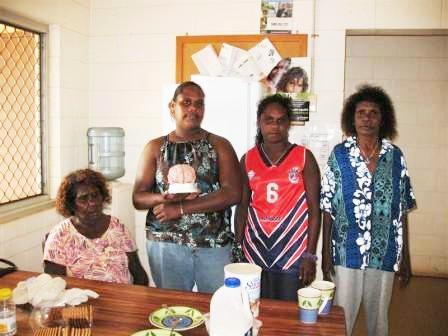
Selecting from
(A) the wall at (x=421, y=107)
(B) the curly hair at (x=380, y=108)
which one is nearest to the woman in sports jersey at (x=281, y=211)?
(B) the curly hair at (x=380, y=108)

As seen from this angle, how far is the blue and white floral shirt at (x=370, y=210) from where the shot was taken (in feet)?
7.31

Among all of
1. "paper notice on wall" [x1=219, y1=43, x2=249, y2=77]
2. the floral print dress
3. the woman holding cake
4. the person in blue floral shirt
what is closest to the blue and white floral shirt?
the person in blue floral shirt

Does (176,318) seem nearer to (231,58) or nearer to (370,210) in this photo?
(370,210)

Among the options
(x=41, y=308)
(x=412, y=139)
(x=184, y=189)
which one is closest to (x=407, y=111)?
(x=412, y=139)

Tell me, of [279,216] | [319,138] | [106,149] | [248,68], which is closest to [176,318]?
[279,216]

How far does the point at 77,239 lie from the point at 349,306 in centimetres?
132

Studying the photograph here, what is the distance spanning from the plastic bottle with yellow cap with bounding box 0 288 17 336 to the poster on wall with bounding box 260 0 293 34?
264 cm

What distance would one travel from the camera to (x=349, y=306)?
89.8 inches

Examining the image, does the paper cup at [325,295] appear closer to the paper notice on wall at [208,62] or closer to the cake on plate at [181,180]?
the cake on plate at [181,180]

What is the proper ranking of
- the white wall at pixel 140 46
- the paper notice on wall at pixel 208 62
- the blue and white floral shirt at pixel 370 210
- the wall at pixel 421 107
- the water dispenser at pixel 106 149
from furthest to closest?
1. the wall at pixel 421 107
2. the water dispenser at pixel 106 149
3. the paper notice on wall at pixel 208 62
4. the white wall at pixel 140 46
5. the blue and white floral shirt at pixel 370 210

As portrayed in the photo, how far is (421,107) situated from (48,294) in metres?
3.99

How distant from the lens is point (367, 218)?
223cm

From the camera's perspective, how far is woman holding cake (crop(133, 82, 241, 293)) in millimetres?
2178

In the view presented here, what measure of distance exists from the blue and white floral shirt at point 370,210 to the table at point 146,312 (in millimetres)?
604
